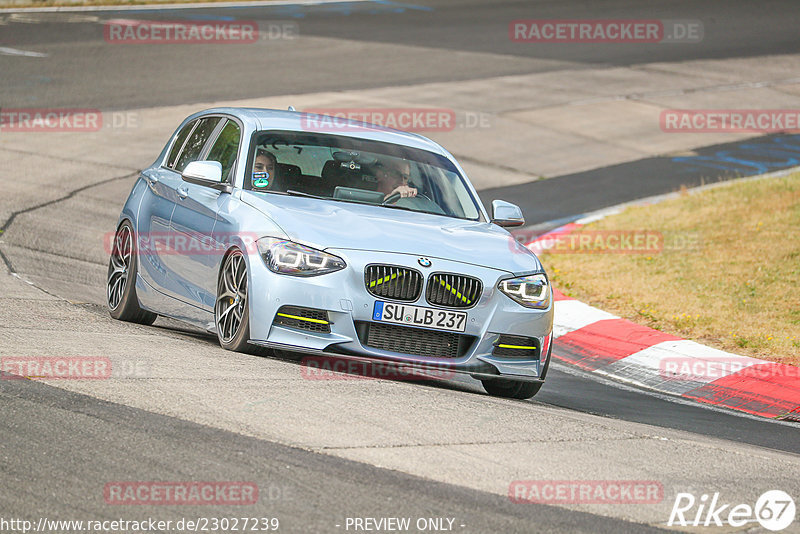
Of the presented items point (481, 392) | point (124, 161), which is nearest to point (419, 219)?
point (481, 392)

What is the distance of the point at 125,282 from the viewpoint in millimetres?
9312

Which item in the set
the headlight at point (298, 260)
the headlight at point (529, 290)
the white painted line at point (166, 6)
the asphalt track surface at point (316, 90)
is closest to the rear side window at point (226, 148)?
the headlight at point (298, 260)

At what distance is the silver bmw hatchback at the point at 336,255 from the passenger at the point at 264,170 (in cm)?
1

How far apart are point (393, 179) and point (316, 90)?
1514cm

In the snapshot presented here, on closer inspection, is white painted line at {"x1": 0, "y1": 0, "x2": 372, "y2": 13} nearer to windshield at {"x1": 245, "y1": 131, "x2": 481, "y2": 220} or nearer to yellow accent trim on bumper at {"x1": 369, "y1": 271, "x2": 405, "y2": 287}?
windshield at {"x1": 245, "y1": 131, "x2": 481, "y2": 220}

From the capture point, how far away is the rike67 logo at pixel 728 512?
202 inches

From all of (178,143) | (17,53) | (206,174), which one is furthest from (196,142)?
(17,53)

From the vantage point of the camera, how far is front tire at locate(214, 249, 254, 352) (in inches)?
297

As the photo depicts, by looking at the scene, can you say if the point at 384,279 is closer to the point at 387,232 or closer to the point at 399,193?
the point at 387,232

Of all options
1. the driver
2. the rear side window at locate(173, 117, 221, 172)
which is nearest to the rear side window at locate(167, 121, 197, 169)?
the rear side window at locate(173, 117, 221, 172)

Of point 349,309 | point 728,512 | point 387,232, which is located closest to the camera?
point 728,512

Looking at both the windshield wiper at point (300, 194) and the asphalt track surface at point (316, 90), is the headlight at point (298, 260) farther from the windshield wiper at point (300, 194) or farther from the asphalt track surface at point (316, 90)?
the asphalt track surface at point (316, 90)

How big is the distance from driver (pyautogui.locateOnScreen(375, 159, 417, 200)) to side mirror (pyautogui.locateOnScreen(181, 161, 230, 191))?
42.4 inches

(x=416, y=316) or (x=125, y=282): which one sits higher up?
(x=416, y=316)
